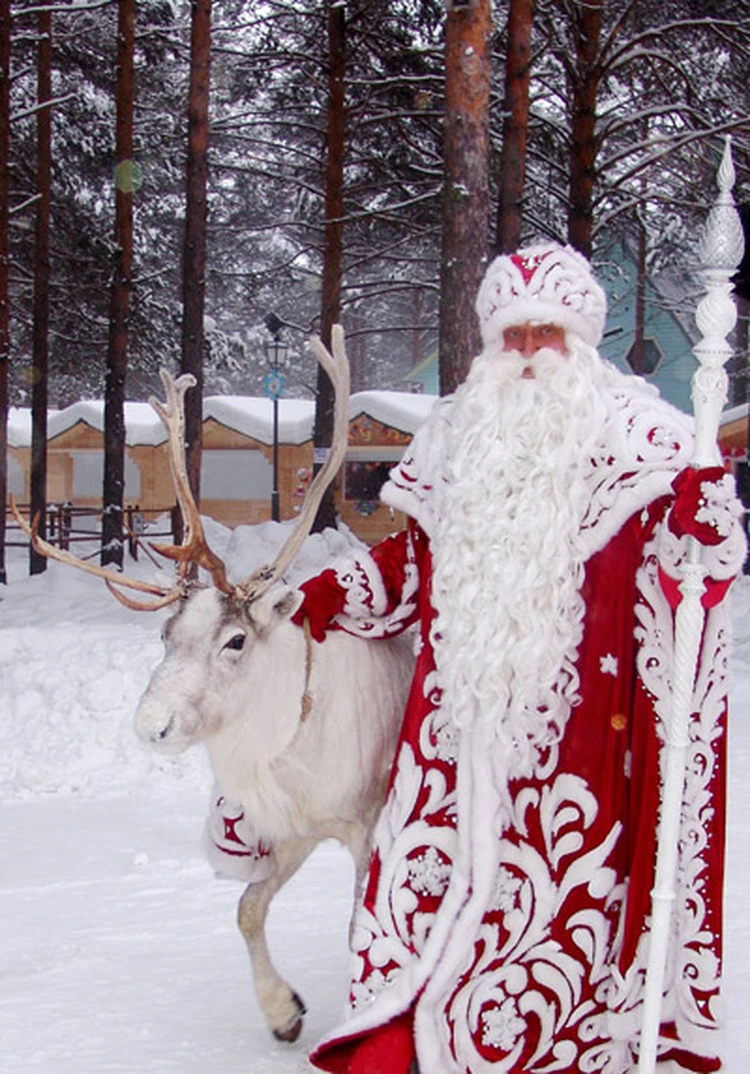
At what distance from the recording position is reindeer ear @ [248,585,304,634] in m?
3.59

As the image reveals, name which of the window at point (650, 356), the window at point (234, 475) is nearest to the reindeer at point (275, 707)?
the window at point (234, 475)

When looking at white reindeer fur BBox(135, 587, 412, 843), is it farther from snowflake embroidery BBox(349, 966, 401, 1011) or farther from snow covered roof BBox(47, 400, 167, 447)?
snow covered roof BBox(47, 400, 167, 447)

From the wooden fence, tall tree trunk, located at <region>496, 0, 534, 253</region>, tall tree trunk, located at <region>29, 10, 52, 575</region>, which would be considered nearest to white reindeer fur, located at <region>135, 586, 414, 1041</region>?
tall tree trunk, located at <region>496, 0, 534, 253</region>

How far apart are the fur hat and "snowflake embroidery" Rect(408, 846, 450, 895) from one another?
55.7 inches

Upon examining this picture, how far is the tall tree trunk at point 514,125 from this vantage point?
440 inches

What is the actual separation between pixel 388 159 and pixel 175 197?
15905 mm

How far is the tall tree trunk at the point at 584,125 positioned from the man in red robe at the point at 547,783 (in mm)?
10402

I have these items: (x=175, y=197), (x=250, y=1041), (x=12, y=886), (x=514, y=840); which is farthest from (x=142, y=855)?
(x=175, y=197)

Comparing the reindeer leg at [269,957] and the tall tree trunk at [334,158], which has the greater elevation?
the tall tree trunk at [334,158]

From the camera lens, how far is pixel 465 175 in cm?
841

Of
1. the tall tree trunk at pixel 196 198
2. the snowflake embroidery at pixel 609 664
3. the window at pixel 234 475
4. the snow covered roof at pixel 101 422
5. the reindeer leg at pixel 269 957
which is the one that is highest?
the tall tree trunk at pixel 196 198

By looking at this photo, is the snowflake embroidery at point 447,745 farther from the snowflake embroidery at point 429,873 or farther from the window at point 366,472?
the window at point 366,472

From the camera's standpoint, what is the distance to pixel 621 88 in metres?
16.1

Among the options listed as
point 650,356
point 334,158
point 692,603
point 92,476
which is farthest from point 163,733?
point 650,356
